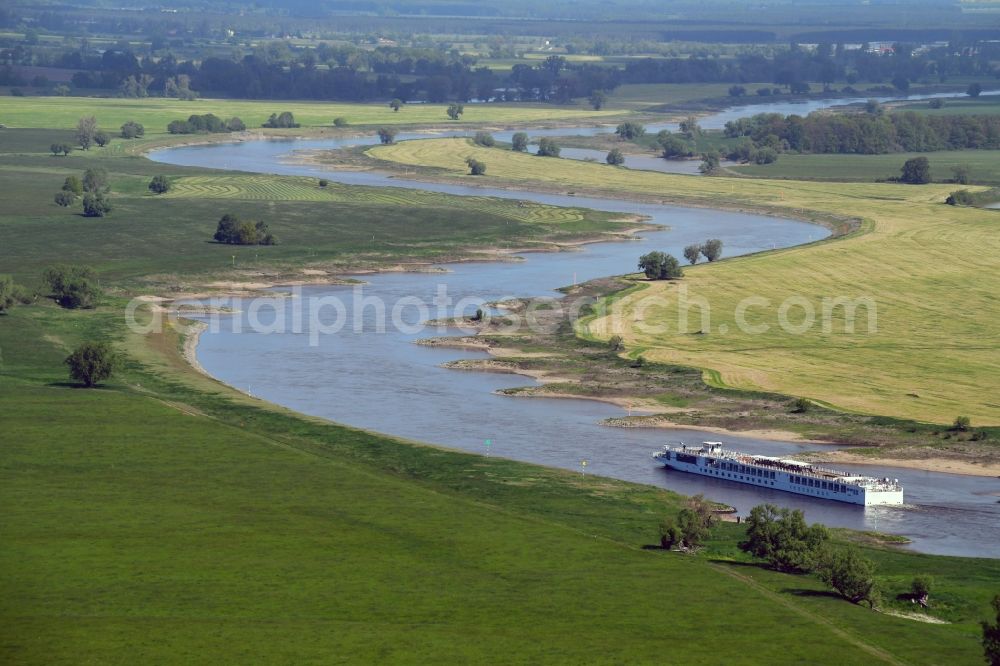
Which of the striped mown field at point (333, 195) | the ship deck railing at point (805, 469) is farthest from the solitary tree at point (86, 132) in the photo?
the ship deck railing at point (805, 469)

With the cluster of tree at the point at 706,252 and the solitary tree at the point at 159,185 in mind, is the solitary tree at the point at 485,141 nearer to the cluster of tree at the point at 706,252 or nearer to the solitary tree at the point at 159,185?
the solitary tree at the point at 159,185

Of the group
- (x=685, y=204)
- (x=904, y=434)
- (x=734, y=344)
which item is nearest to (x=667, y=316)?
(x=734, y=344)

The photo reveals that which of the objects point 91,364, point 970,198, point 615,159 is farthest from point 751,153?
point 91,364

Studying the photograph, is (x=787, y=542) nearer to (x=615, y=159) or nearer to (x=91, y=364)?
(x=91, y=364)

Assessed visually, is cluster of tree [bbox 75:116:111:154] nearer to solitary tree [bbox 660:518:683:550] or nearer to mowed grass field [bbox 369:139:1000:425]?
mowed grass field [bbox 369:139:1000:425]

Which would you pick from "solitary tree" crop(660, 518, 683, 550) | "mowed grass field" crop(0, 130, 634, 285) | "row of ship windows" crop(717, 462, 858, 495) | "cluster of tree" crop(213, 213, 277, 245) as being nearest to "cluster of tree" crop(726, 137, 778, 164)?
"mowed grass field" crop(0, 130, 634, 285)

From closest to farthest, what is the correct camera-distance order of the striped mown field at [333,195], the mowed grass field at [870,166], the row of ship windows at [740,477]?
1. the row of ship windows at [740,477]
2. the striped mown field at [333,195]
3. the mowed grass field at [870,166]

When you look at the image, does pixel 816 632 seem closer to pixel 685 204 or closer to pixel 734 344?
pixel 734 344
